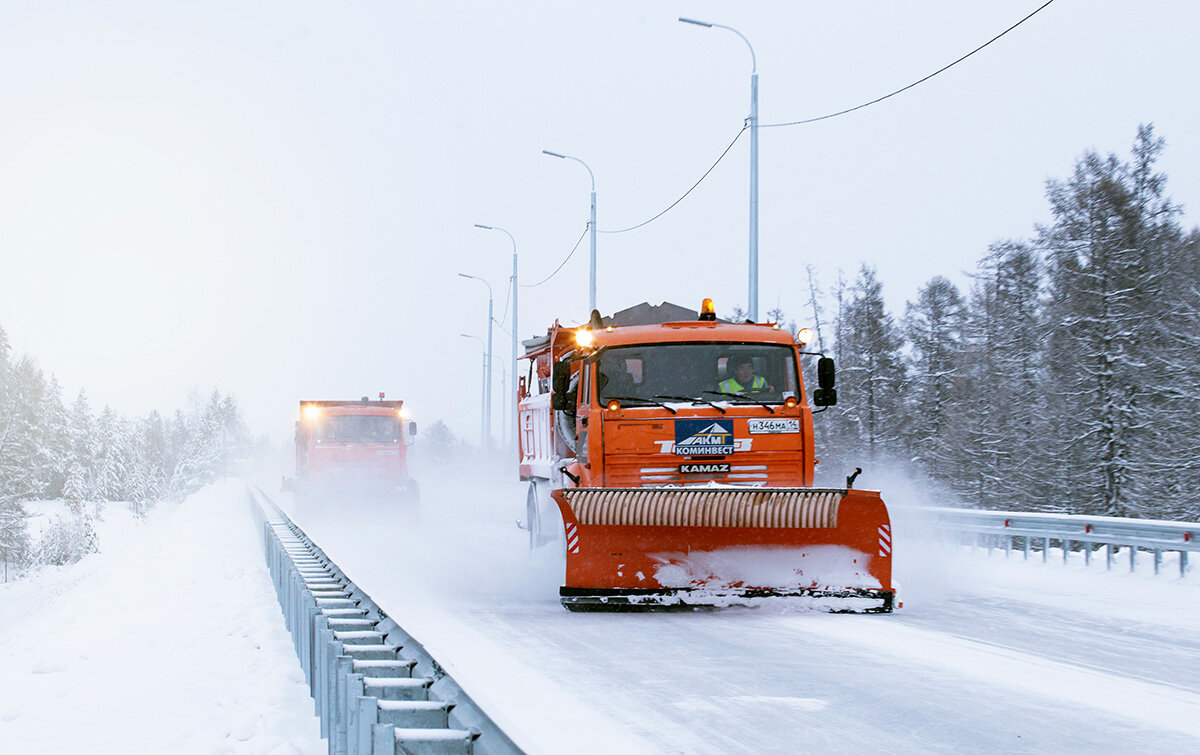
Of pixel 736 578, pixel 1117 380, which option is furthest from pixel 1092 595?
pixel 1117 380

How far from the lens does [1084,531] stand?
14.3 m

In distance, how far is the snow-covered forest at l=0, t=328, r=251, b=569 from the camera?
172ft

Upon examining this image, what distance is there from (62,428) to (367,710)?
335 ft

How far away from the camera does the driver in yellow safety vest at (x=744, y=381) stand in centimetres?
1088

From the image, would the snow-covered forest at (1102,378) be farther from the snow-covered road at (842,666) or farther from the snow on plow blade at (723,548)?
the snow on plow blade at (723,548)

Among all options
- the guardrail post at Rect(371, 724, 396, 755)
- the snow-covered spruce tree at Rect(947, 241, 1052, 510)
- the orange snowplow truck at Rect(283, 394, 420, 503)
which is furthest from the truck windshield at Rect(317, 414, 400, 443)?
the guardrail post at Rect(371, 724, 396, 755)

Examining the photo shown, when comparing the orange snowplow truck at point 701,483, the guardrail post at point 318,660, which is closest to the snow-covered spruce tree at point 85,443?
the orange snowplow truck at point 701,483

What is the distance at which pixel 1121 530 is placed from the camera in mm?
13562

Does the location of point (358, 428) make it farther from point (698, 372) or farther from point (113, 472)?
point (113, 472)

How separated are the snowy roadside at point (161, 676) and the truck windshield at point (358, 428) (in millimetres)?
11506

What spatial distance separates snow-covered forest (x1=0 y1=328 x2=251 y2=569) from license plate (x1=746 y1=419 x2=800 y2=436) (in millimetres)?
47428

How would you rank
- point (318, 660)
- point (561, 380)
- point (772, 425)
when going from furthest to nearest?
point (561, 380), point (772, 425), point (318, 660)

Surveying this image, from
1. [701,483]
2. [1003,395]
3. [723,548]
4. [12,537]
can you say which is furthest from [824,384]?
[12,537]

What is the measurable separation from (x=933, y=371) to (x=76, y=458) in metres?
71.7
